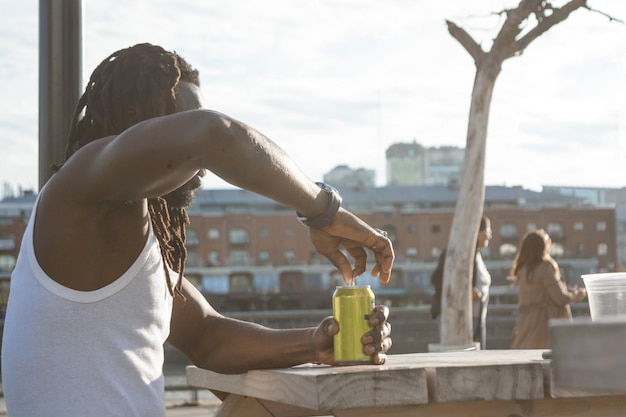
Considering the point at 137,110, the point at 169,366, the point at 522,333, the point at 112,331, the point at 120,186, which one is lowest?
the point at 169,366

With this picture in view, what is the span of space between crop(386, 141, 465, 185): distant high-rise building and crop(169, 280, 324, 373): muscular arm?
77.8 metres

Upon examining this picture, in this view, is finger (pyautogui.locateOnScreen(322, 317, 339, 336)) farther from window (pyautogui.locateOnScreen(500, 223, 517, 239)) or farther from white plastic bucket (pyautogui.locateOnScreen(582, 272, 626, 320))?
window (pyautogui.locateOnScreen(500, 223, 517, 239))

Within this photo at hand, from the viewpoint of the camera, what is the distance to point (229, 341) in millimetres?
2039

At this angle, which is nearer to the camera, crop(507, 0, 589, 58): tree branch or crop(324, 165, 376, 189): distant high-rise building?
A: crop(507, 0, 589, 58): tree branch

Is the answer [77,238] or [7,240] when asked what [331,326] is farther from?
[7,240]

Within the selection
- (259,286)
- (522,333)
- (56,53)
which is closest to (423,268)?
(259,286)

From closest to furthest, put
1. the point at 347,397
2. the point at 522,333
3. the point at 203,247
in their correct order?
the point at 347,397, the point at 522,333, the point at 203,247

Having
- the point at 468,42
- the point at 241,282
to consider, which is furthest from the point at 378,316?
the point at 241,282

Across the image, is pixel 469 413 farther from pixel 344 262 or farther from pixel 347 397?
pixel 344 262

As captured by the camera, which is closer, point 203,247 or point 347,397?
point 347,397

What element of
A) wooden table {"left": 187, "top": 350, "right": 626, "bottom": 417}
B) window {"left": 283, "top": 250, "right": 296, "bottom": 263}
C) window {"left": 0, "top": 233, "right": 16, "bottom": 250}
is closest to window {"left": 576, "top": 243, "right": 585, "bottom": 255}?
window {"left": 283, "top": 250, "right": 296, "bottom": 263}

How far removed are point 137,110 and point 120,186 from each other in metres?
0.26

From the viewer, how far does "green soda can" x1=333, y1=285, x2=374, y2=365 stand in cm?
173

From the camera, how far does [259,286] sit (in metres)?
62.1
